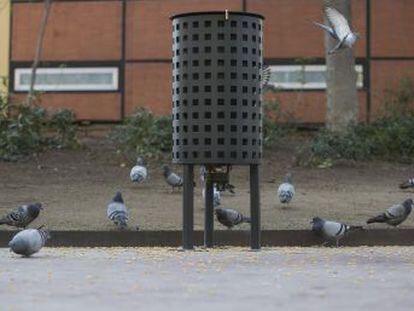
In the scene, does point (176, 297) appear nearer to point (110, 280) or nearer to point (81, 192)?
point (110, 280)

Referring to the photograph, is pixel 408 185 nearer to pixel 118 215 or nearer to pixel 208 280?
pixel 118 215

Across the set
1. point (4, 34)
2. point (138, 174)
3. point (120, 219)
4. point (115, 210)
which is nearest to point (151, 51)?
point (4, 34)

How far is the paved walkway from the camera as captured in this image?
6.08 m

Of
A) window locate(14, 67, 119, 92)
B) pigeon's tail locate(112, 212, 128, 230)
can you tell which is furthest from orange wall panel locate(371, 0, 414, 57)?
pigeon's tail locate(112, 212, 128, 230)

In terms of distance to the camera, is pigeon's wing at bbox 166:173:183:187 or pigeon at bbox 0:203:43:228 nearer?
Answer: pigeon at bbox 0:203:43:228

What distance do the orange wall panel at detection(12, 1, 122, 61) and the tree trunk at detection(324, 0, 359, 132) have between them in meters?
6.18

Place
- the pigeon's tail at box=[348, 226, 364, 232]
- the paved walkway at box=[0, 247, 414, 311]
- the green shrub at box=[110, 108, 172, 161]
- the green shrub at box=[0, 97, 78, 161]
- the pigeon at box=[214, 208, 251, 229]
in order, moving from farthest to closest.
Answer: the green shrub at box=[0, 97, 78, 161]
the green shrub at box=[110, 108, 172, 161]
the pigeon at box=[214, 208, 251, 229]
the pigeon's tail at box=[348, 226, 364, 232]
the paved walkway at box=[0, 247, 414, 311]

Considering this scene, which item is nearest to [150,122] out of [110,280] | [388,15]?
[388,15]

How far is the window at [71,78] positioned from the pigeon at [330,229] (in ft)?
39.6

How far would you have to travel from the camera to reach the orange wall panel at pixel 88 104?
2139cm

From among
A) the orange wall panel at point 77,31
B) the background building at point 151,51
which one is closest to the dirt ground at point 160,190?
the background building at point 151,51

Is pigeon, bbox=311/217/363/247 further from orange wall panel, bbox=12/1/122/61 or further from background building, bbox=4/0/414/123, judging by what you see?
orange wall panel, bbox=12/1/122/61

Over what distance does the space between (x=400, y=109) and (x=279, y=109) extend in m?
2.81

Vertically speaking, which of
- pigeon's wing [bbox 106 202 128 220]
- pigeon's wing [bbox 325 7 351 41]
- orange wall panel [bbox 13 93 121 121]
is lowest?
pigeon's wing [bbox 106 202 128 220]
